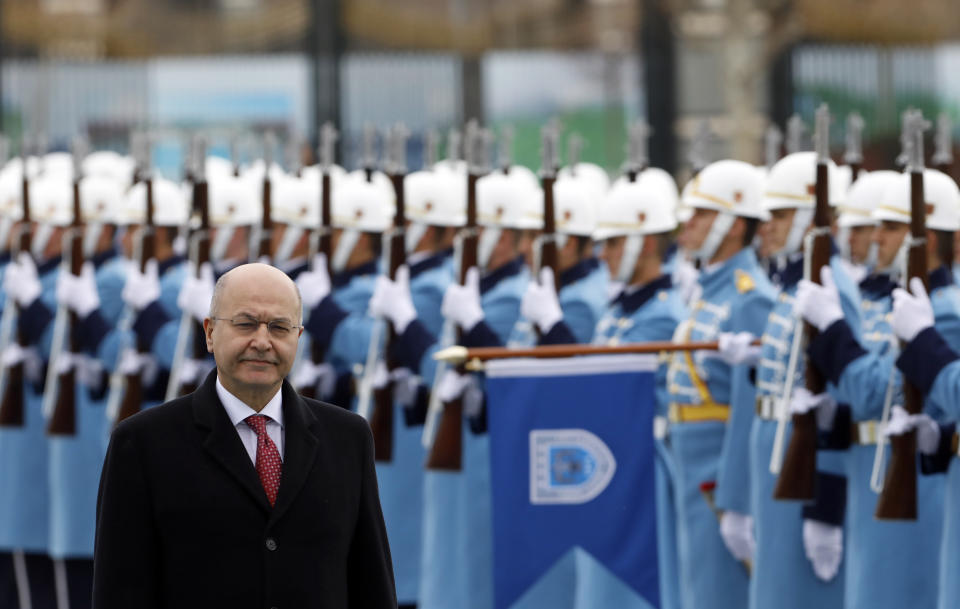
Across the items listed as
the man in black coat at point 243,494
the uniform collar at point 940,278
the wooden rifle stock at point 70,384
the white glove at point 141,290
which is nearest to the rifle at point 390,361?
the white glove at point 141,290

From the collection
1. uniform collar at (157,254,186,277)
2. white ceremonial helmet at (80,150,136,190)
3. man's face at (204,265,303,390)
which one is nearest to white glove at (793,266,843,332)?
man's face at (204,265,303,390)

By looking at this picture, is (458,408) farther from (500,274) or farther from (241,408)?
(241,408)

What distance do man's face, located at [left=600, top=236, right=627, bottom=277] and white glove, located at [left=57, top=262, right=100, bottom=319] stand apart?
3.45 meters

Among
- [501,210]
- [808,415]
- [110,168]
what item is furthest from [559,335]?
[110,168]

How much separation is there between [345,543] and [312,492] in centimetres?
14

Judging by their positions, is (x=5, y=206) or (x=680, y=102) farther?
(x=680, y=102)

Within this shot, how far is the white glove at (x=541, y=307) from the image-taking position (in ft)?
29.2

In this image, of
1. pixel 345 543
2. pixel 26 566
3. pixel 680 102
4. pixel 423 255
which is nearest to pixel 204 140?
pixel 423 255

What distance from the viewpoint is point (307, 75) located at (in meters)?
20.3

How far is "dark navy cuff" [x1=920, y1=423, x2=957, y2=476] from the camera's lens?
7297 millimetres

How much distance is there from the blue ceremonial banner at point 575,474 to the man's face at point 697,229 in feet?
3.10

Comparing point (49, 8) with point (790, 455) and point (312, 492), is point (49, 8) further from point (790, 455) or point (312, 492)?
point (312, 492)

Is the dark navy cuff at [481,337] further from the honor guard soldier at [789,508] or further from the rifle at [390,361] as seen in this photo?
the honor guard soldier at [789,508]

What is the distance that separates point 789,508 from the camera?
26.0 feet
